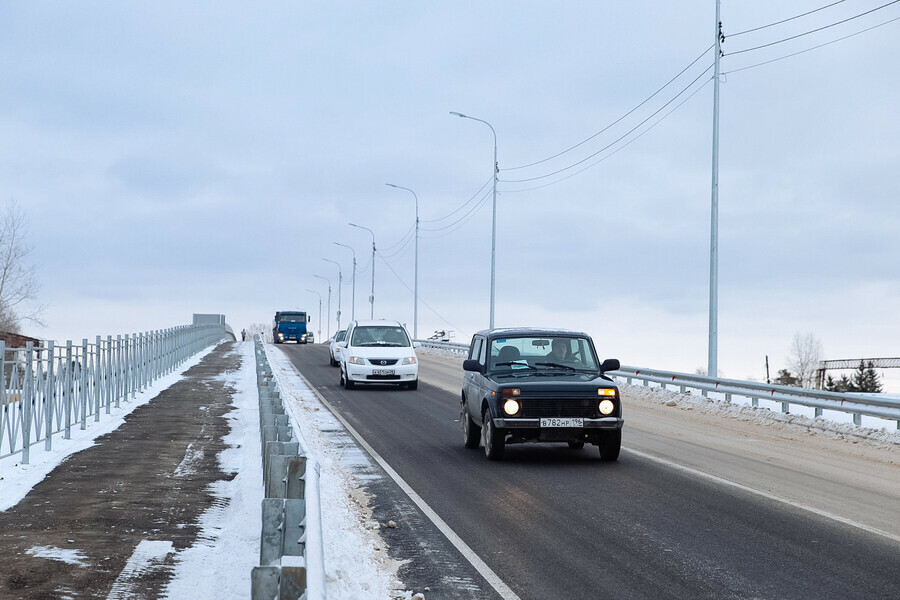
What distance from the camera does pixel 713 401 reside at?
22250mm

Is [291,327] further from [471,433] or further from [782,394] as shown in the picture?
[471,433]

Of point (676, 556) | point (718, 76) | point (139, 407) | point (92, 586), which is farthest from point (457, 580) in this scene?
point (718, 76)

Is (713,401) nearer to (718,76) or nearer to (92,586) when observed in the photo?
(718,76)

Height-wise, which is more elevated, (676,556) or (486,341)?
(486,341)

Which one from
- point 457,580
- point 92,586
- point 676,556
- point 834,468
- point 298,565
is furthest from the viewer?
point 834,468

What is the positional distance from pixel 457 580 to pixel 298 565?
268 centimetres

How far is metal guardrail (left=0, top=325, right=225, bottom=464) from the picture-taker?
39.9 feet

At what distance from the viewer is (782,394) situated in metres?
19.6

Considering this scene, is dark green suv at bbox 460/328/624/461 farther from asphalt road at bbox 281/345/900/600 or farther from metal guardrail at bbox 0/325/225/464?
metal guardrail at bbox 0/325/225/464

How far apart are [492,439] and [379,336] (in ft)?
50.8

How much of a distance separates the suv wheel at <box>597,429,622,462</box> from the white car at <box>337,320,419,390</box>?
13.7m

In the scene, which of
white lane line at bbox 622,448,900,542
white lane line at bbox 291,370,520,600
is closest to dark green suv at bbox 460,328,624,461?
white lane line at bbox 622,448,900,542

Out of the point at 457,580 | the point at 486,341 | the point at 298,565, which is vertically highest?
the point at 486,341

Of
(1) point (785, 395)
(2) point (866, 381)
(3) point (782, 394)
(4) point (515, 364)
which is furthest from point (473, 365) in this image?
(2) point (866, 381)
